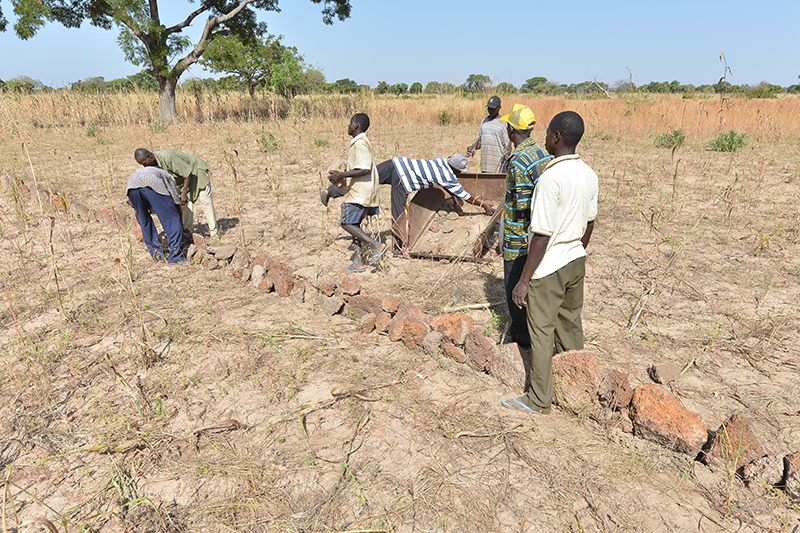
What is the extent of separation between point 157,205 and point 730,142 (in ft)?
34.4

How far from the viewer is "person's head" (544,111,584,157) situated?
2.38 meters

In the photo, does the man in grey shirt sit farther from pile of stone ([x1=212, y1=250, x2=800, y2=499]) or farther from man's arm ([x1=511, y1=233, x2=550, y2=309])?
man's arm ([x1=511, y1=233, x2=550, y2=309])

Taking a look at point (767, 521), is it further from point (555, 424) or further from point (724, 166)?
point (724, 166)

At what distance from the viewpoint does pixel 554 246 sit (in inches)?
97.6

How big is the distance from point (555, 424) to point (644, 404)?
0.48 m

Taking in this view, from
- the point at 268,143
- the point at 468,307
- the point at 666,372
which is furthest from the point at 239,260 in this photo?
the point at 268,143

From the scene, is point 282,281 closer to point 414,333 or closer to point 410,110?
point 414,333

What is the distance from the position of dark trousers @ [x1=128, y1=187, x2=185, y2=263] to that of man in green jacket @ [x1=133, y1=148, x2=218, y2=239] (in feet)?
Result: 0.76

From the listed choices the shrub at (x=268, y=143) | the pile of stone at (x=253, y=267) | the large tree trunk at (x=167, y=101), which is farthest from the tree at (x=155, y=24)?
the pile of stone at (x=253, y=267)

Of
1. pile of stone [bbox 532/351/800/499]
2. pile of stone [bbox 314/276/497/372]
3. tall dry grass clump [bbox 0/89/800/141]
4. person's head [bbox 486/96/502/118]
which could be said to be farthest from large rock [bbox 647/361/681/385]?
tall dry grass clump [bbox 0/89/800/141]

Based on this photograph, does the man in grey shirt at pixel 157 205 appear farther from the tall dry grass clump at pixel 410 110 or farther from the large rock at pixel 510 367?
the tall dry grass clump at pixel 410 110

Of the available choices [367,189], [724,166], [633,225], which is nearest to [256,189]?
[367,189]

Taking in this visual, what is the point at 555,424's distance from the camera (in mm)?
2576

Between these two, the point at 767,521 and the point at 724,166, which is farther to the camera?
the point at 724,166
